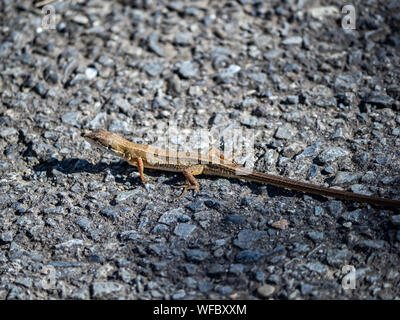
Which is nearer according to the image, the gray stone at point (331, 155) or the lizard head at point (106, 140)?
the gray stone at point (331, 155)

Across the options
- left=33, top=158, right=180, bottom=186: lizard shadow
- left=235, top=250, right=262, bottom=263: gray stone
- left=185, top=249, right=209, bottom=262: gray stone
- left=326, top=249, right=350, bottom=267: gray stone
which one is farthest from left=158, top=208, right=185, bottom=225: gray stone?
left=326, top=249, right=350, bottom=267: gray stone

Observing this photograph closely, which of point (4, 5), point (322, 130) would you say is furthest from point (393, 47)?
point (4, 5)

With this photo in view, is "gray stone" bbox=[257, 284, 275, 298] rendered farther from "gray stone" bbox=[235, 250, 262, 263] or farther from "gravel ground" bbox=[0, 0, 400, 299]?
"gray stone" bbox=[235, 250, 262, 263]

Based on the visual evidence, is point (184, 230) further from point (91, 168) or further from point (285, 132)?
point (285, 132)

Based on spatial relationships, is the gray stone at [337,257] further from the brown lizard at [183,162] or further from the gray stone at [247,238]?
the brown lizard at [183,162]

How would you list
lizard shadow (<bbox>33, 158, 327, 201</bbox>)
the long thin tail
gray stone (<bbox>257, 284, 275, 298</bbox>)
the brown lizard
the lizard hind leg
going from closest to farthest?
1. gray stone (<bbox>257, 284, 275, 298</bbox>)
2. the long thin tail
3. the brown lizard
4. the lizard hind leg
5. lizard shadow (<bbox>33, 158, 327, 201</bbox>)

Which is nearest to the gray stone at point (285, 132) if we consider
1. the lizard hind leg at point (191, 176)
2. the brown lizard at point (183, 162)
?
the brown lizard at point (183, 162)

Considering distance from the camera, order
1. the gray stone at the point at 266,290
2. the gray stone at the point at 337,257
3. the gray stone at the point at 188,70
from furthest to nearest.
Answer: the gray stone at the point at 188,70 → the gray stone at the point at 337,257 → the gray stone at the point at 266,290

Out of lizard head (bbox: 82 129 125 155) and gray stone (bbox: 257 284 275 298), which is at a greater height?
lizard head (bbox: 82 129 125 155)
